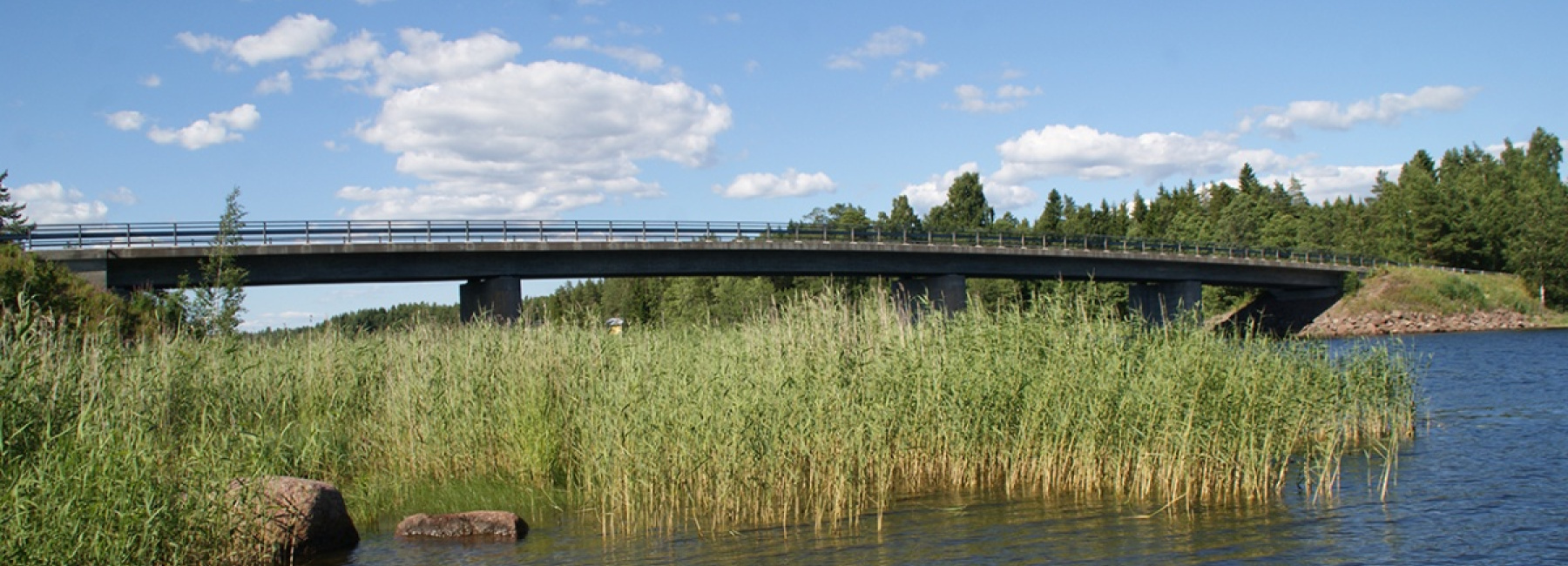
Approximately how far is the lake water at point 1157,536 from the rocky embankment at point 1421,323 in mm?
63496

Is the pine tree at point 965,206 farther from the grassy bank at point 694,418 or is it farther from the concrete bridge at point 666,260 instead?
the grassy bank at point 694,418

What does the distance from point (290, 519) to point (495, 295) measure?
35107 mm

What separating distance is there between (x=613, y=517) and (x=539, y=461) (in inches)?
101

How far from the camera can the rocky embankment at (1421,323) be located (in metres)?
71.4

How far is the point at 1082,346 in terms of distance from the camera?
15328 mm

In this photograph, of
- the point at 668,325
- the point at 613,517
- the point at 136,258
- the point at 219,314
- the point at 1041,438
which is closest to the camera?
the point at 613,517

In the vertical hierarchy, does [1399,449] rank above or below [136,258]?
below

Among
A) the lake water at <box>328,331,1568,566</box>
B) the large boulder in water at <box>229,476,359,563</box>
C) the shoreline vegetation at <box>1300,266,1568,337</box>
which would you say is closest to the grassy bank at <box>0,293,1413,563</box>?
the large boulder in water at <box>229,476,359,563</box>

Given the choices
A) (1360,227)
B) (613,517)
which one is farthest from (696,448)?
(1360,227)

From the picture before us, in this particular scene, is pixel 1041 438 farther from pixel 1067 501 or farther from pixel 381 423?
pixel 381 423

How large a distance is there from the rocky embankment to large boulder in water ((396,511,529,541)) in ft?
229

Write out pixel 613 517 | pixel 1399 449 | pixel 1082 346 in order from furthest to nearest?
1. pixel 1399 449
2. pixel 1082 346
3. pixel 613 517

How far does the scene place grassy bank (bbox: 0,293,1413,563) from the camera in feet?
39.4

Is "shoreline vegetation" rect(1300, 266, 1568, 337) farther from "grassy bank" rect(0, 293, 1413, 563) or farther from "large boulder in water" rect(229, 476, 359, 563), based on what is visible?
"large boulder in water" rect(229, 476, 359, 563)
